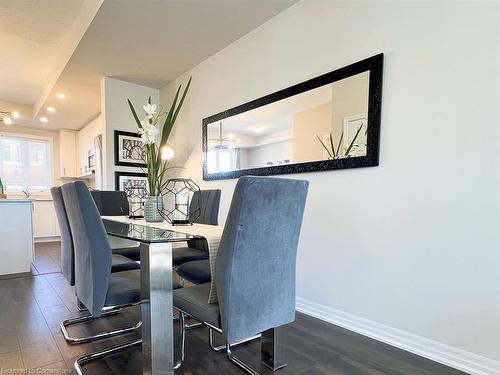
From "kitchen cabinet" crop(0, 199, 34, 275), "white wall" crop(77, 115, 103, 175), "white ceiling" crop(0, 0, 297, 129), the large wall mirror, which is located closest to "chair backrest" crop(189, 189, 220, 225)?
the large wall mirror

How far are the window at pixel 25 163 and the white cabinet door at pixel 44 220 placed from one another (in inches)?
26.4

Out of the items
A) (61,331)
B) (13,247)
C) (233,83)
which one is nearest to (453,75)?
(233,83)

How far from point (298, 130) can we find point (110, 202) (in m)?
1.99

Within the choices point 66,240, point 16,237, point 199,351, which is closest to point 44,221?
point 16,237

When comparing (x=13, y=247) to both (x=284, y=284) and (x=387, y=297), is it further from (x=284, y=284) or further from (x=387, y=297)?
(x=387, y=297)

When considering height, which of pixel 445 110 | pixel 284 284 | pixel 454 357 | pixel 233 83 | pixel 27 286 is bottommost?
pixel 27 286

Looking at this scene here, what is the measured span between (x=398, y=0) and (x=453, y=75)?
629mm

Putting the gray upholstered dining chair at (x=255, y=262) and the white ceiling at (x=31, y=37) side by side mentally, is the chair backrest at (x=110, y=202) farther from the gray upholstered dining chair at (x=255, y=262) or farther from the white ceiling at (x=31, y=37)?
the gray upholstered dining chair at (x=255, y=262)

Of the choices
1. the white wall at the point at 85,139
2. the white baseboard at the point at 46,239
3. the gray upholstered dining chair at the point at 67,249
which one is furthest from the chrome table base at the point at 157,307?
the white baseboard at the point at 46,239

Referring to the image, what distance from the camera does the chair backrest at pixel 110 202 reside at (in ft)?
9.20

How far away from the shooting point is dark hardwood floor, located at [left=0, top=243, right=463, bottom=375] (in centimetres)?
149

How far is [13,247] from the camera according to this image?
330 centimetres

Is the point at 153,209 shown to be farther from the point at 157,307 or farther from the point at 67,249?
the point at 157,307

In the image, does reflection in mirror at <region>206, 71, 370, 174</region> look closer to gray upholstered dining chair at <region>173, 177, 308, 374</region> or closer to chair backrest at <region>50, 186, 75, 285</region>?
gray upholstered dining chair at <region>173, 177, 308, 374</region>
